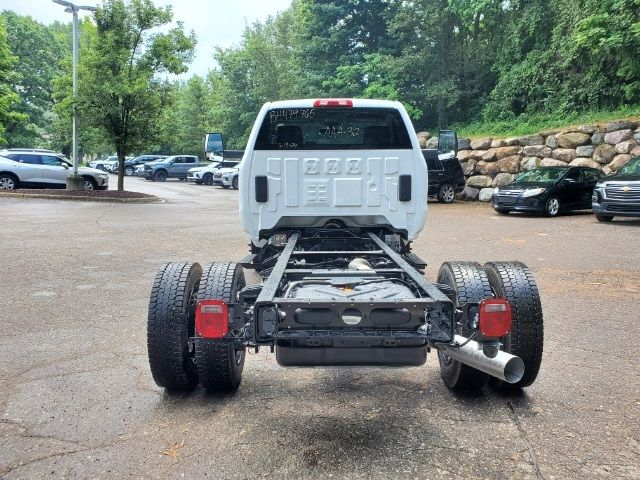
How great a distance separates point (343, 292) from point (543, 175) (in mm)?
15012

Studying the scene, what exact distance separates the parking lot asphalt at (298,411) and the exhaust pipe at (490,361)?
1.46 feet

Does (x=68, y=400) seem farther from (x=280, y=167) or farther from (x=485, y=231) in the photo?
(x=485, y=231)

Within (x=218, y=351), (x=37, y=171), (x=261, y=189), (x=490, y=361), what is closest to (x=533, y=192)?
(x=261, y=189)

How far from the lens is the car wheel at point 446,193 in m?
21.1

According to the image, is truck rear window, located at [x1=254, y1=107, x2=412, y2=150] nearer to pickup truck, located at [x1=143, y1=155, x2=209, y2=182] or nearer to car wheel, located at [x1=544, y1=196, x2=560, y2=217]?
car wheel, located at [x1=544, y1=196, x2=560, y2=217]

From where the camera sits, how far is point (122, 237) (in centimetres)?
1148

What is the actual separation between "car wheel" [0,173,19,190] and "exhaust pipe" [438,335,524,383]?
23.2 m

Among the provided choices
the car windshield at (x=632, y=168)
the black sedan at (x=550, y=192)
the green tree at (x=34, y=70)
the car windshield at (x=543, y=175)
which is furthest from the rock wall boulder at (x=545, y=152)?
the green tree at (x=34, y=70)

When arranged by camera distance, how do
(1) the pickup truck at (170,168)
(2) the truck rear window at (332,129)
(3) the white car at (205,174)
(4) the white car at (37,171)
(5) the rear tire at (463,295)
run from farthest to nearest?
(1) the pickup truck at (170,168)
(3) the white car at (205,174)
(4) the white car at (37,171)
(2) the truck rear window at (332,129)
(5) the rear tire at (463,295)

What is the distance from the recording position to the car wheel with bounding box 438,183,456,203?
69.3 feet

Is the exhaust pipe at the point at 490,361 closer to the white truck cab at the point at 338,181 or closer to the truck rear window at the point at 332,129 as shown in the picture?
the white truck cab at the point at 338,181

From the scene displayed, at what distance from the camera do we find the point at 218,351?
11.7ft

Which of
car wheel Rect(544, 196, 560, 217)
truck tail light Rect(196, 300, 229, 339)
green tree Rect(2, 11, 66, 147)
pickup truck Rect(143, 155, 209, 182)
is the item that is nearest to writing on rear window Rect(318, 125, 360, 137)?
truck tail light Rect(196, 300, 229, 339)

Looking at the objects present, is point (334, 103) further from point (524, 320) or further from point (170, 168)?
point (170, 168)
